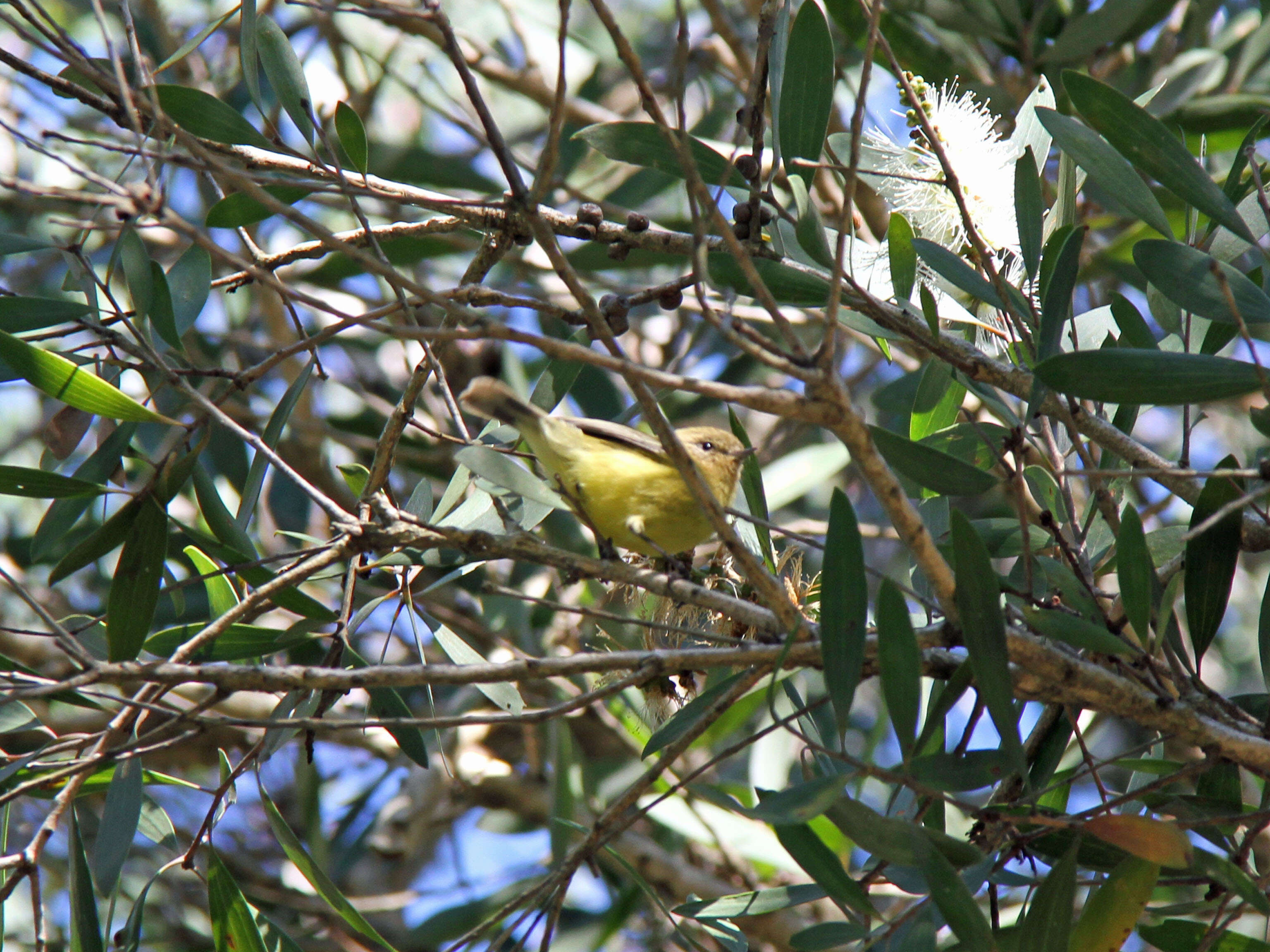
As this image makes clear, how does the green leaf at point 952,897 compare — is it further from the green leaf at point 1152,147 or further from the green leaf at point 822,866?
the green leaf at point 1152,147

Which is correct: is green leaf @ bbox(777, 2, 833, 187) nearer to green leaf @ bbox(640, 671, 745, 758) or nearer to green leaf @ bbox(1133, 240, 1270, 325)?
green leaf @ bbox(1133, 240, 1270, 325)

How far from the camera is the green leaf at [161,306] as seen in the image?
232cm

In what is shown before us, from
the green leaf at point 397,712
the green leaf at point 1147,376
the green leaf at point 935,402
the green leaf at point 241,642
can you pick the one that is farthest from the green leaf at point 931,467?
the green leaf at point 241,642

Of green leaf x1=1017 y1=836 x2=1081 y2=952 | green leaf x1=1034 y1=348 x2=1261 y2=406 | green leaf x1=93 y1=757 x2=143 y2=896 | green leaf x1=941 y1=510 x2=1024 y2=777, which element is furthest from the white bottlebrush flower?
green leaf x1=93 y1=757 x2=143 y2=896

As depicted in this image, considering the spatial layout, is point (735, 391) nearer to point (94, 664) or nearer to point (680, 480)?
point (94, 664)

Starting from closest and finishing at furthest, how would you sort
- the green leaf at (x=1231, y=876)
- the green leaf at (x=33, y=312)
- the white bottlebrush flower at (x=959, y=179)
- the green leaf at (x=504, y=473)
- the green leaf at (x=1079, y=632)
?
the green leaf at (x=1231, y=876)
the green leaf at (x=1079, y=632)
the green leaf at (x=504, y=473)
the green leaf at (x=33, y=312)
the white bottlebrush flower at (x=959, y=179)

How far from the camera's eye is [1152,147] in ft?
6.33

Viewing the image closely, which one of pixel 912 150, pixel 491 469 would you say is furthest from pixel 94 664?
pixel 912 150

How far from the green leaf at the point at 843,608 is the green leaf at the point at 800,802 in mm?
112

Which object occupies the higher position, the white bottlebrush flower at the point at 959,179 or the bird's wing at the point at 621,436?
the white bottlebrush flower at the point at 959,179

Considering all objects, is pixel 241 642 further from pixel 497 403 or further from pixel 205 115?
pixel 205 115

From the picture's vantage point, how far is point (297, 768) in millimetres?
4777

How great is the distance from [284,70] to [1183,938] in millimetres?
2565

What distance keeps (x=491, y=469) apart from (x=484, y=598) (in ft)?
7.37
